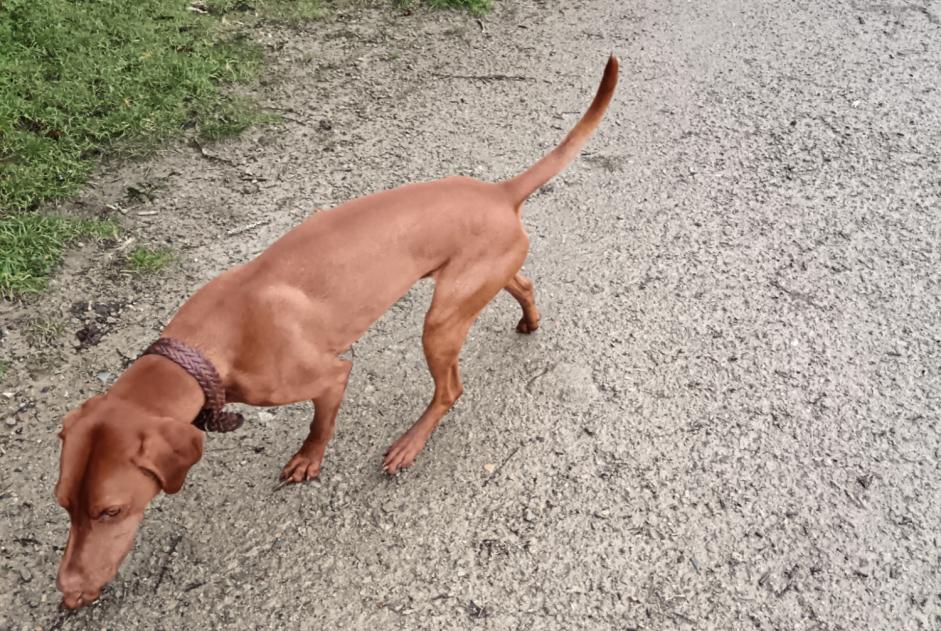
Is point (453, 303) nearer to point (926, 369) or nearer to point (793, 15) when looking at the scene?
point (926, 369)

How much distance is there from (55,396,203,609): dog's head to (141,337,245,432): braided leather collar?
0.17m

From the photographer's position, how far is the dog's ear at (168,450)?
204 cm

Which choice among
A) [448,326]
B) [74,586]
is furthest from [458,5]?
[74,586]

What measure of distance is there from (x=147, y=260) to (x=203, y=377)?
4.84 ft

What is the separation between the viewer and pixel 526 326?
11.0ft

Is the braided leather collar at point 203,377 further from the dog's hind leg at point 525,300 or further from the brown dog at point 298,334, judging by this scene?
the dog's hind leg at point 525,300

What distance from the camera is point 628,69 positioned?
4.96 m

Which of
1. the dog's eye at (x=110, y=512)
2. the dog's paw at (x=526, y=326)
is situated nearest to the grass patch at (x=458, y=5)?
the dog's paw at (x=526, y=326)

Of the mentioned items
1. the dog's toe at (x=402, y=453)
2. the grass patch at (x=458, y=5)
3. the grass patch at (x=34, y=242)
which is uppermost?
the grass patch at (x=458, y=5)

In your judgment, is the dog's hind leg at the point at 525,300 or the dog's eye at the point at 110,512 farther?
the dog's hind leg at the point at 525,300

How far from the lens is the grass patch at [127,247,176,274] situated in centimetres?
348

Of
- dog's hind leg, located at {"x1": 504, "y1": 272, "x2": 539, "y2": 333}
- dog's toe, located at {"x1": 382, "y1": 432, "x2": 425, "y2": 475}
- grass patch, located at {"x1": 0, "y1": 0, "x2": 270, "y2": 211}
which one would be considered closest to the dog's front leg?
dog's toe, located at {"x1": 382, "y1": 432, "x2": 425, "y2": 475}

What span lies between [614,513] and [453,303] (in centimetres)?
91

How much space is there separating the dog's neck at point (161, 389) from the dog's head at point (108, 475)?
0.14 feet
